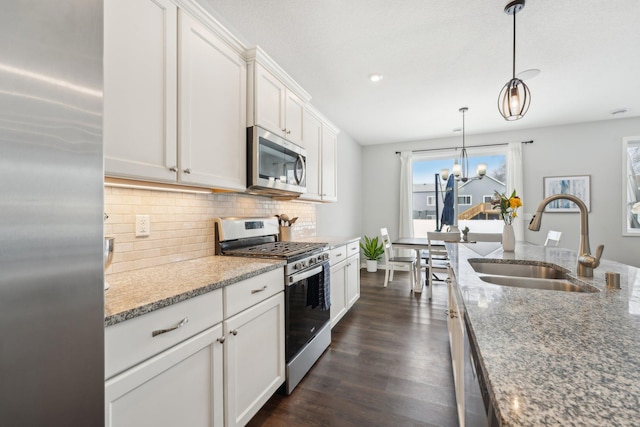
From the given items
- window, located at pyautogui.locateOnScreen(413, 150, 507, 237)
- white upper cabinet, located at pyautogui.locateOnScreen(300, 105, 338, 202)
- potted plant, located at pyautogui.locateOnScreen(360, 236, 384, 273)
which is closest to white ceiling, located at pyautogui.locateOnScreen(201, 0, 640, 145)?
white upper cabinet, located at pyautogui.locateOnScreen(300, 105, 338, 202)

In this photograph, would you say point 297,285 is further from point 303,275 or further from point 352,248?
point 352,248

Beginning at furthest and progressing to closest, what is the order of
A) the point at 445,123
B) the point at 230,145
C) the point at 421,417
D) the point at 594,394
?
the point at 445,123
the point at 230,145
the point at 421,417
the point at 594,394

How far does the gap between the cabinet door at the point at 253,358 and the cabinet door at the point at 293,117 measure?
1.44m

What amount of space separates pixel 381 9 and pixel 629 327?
2.23m

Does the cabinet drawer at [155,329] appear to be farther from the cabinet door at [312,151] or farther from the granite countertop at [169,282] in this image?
the cabinet door at [312,151]

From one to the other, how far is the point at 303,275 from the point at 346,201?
343cm

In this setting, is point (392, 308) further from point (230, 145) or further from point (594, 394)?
point (594, 394)

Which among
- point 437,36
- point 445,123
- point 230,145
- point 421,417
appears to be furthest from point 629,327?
point 445,123

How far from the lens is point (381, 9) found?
2.06 m

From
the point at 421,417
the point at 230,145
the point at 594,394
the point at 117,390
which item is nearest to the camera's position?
the point at 594,394

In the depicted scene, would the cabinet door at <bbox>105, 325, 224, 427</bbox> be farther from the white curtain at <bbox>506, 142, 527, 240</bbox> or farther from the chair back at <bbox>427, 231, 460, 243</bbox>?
the white curtain at <bbox>506, 142, 527, 240</bbox>

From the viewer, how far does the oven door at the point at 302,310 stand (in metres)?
1.82

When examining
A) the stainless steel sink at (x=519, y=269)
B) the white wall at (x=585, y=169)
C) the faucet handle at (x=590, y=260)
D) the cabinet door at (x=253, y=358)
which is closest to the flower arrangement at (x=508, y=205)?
the stainless steel sink at (x=519, y=269)

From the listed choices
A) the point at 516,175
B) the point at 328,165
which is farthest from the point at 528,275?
the point at 516,175
